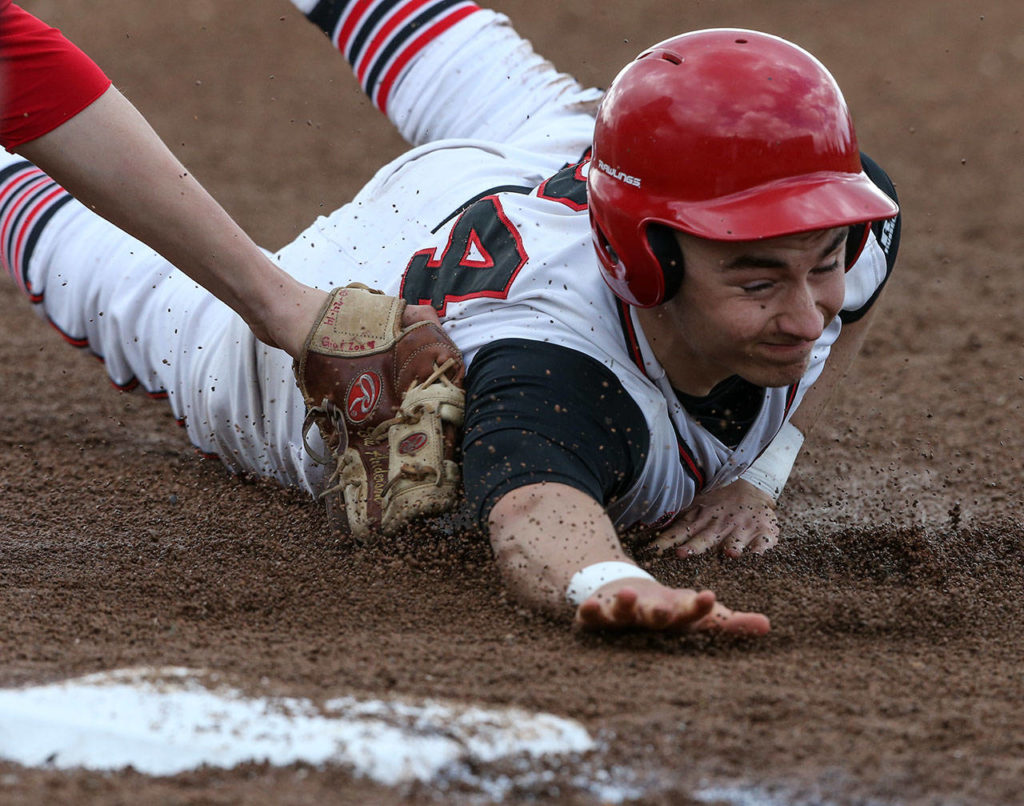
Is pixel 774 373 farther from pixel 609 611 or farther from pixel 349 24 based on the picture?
pixel 349 24

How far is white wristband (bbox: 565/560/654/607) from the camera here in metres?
2.14

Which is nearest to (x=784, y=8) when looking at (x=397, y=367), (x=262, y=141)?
(x=262, y=141)

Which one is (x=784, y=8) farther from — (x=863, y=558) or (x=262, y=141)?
(x=863, y=558)

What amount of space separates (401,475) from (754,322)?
74cm

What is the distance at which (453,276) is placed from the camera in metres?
2.78

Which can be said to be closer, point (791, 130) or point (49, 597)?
point (791, 130)

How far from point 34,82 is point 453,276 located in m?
0.90

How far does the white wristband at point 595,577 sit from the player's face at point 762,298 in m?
0.48

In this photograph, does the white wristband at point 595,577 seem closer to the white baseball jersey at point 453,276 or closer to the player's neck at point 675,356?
the white baseball jersey at point 453,276

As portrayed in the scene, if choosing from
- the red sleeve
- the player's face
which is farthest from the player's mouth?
the red sleeve

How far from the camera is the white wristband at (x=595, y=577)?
2.14m

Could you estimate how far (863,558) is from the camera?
9.29ft

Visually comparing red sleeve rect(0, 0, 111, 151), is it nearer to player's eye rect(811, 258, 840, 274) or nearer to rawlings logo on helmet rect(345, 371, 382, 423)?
rawlings logo on helmet rect(345, 371, 382, 423)

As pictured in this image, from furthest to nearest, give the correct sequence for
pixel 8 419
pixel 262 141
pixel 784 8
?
pixel 784 8 < pixel 262 141 < pixel 8 419
